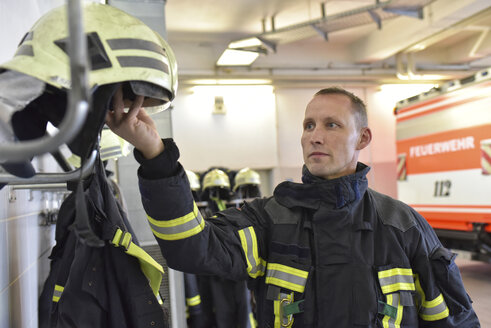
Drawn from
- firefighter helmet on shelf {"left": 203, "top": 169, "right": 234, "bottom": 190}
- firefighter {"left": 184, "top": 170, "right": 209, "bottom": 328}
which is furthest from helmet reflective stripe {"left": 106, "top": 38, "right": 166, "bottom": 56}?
firefighter helmet on shelf {"left": 203, "top": 169, "right": 234, "bottom": 190}

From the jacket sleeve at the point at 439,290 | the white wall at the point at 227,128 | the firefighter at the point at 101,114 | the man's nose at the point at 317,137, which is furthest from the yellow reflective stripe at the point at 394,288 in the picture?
the white wall at the point at 227,128

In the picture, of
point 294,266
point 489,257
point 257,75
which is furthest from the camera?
point 257,75

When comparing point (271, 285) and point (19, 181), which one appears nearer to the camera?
point (19, 181)

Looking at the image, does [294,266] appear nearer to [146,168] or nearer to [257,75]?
[146,168]

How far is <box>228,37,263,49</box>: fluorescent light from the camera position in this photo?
844 cm

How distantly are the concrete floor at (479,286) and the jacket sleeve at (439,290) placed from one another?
358cm

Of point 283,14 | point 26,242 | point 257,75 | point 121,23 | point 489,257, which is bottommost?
point 489,257

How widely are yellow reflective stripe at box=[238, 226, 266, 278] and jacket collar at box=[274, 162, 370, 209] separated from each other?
0.21m

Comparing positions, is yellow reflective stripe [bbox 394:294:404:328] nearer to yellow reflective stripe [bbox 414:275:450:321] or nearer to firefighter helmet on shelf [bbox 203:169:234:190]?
yellow reflective stripe [bbox 414:275:450:321]

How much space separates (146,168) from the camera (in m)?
1.26

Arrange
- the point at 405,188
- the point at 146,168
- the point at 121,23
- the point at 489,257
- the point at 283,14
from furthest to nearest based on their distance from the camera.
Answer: the point at 283,14
the point at 405,188
the point at 489,257
the point at 146,168
the point at 121,23

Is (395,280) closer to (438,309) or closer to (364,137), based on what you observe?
(438,309)

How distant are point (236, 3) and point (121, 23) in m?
7.87

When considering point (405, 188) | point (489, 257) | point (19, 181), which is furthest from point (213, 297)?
point (405, 188)
